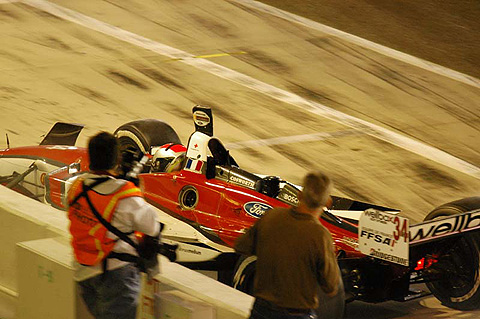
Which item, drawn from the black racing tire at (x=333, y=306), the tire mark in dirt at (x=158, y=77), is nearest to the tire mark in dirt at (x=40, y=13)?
the tire mark in dirt at (x=158, y=77)

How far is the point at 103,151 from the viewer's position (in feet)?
17.7

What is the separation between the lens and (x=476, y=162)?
14648 millimetres

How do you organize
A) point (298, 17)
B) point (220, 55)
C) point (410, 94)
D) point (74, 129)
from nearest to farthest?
point (74, 129) < point (410, 94) < point (220, 55) < point (298, 17)

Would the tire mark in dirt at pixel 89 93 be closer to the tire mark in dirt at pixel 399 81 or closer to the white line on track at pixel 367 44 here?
the tire mark in dirt at pixel 399 81

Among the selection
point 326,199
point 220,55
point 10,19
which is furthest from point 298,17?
point 326,199

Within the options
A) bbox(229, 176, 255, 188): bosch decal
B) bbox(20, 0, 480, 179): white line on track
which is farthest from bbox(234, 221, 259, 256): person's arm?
bbox(20, 0, 480, 179): white line on track

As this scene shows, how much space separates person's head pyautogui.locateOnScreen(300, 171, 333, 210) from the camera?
16.5ft

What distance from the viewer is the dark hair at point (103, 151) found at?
17.6ft

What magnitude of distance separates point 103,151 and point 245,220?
394 centimetres

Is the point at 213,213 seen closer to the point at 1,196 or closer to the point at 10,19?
the point at 1,196

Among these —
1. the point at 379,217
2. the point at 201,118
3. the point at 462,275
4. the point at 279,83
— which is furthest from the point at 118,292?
the point at 279,83

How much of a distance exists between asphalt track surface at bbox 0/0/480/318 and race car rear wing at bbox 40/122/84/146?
2.67 m

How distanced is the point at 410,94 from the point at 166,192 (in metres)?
9.15

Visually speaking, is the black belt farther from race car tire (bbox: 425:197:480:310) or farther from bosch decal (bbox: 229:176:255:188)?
bosch decal (bbox: 229:176:255:188)
